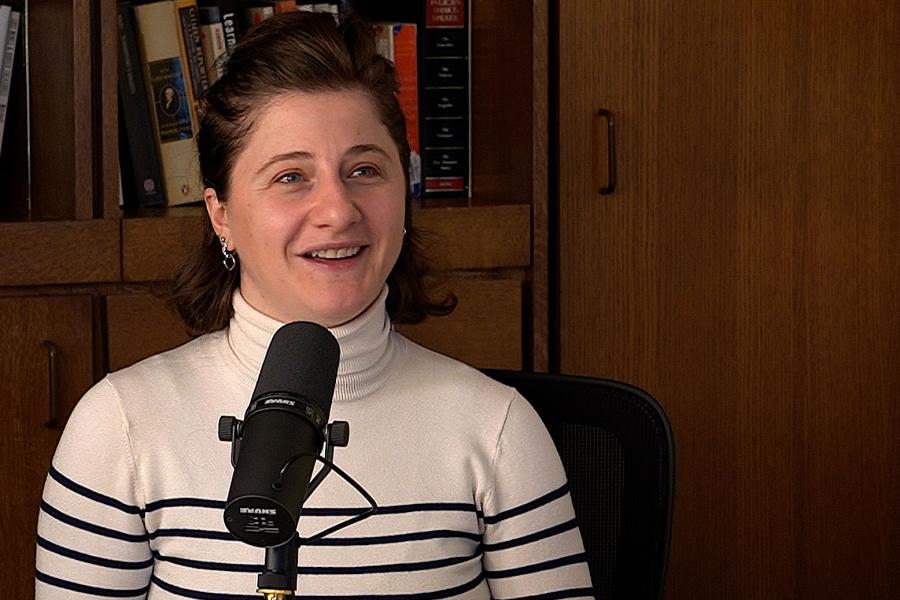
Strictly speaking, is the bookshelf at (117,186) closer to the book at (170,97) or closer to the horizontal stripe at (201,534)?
the book at (170,97)

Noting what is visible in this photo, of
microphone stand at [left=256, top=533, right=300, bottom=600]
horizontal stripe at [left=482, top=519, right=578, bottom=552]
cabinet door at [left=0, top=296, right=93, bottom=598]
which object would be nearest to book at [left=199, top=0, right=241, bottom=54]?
cabinet door at [left=0, top=296, right=93, bottom=598]

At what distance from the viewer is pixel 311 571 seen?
1386 millimetres

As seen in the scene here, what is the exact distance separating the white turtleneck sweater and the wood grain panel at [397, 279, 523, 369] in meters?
0.69

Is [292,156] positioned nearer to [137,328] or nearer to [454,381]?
[454,381]

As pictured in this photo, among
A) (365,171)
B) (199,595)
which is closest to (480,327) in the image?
(365,171)

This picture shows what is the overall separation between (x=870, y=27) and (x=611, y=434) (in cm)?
104

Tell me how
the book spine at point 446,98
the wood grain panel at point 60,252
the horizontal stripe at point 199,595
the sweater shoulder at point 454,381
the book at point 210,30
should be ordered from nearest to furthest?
the horizontal stripe at point 199,595 < the sweater shoulder at point 454,381 < the wood grain panel at point 60,252 < the book at point 210,30 < the book spine at point 446,98

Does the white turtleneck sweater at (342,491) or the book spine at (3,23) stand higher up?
the book spine at (3,23)

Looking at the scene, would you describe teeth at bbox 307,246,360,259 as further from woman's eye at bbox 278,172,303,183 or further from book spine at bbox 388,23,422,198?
book spine at bbox 388,23,422,198

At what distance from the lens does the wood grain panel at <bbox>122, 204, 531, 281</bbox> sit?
208 cm

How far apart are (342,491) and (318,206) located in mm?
297

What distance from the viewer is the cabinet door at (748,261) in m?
2.20

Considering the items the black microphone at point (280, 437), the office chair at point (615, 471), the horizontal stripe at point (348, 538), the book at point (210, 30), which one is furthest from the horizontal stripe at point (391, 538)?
the book at point (210, 30)

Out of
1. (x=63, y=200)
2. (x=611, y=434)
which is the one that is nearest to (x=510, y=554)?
(x=611, y=434)
